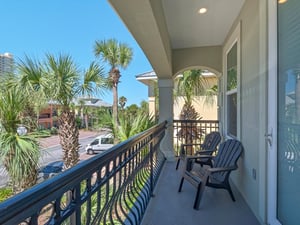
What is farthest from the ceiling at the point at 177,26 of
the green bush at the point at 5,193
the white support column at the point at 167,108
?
the green bush at the point at 5,193

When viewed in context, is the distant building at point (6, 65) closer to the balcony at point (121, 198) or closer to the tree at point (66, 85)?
the tree at point (66, 85)

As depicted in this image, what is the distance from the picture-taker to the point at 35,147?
151 inches

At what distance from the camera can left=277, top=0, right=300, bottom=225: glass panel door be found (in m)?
1.47

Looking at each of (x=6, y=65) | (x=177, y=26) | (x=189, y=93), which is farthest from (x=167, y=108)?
(x=6, y=65)

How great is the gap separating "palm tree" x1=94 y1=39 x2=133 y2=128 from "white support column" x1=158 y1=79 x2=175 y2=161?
14.0ft

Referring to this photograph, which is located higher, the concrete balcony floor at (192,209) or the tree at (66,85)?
the tree at (66,85)

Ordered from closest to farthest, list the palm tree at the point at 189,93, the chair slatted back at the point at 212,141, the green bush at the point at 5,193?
the chair slatted back at the point at 212,141 → the green bush at the point at 5,193 → the palm tree at the point at 189,93

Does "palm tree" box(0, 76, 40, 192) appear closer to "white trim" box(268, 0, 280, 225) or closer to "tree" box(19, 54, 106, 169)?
"tree" box(19, 54, 106, 169)

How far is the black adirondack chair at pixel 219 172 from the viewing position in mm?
2396

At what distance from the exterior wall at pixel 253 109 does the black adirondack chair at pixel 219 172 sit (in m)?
0.14

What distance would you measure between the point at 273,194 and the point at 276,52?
120 centimetres

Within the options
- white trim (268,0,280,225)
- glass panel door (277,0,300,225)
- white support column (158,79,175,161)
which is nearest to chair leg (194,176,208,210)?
white trim (268,0,280,225)

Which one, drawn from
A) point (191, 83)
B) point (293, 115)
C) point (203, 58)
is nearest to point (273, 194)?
point (293, 115)

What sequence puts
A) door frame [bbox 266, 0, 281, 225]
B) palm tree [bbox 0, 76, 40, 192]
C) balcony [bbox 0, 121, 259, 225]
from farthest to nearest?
1. palm tree [bbox 0, 76, 40, 192]
2. door frame [bbox 266, 0, 281, 225]
3. balcony [bbox 0, 121, 259, 225]
